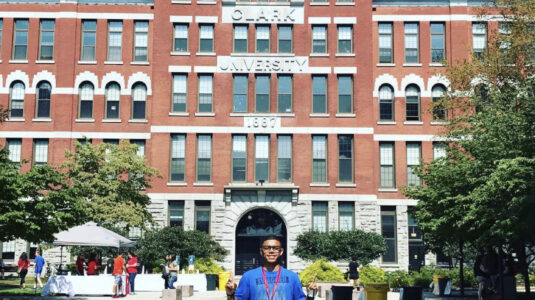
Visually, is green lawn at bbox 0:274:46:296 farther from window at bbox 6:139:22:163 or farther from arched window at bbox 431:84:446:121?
arched window at bbox 431:84:446:121

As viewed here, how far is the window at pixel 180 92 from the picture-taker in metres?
42.5

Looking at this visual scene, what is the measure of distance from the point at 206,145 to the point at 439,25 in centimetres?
1675

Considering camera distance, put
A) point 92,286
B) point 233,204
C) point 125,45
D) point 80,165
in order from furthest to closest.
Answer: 1. point 125,45
2. point 233,204
3. point 80,165
4. point 92,286

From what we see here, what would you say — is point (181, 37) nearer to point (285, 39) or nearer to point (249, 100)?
point (249, 100)

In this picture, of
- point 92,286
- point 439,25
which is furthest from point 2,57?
point 439,25

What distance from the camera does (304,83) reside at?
42375 mm

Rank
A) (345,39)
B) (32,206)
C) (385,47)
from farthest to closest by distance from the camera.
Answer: (385,47)
(345,39)
(32,206)

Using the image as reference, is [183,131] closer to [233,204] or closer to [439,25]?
[233,204]

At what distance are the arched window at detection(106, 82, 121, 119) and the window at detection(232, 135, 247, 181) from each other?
7.74 m

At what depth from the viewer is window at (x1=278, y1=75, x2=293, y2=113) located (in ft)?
139

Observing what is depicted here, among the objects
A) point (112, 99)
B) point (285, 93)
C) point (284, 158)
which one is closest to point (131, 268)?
point (284, 158)

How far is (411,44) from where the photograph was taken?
44.0 m

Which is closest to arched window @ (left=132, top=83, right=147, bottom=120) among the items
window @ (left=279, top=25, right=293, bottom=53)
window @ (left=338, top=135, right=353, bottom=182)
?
window @ (left=279, top=25, right=293, bottom=53)

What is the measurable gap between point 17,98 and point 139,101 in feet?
25.1
